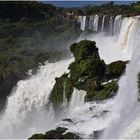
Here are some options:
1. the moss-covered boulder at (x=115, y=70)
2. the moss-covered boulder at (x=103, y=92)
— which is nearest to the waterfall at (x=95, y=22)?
the moss-covered boulder at (x=115, y=70)

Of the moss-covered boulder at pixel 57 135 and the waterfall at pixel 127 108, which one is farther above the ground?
the waterfall at pixel 127 108

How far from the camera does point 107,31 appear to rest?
6128cm

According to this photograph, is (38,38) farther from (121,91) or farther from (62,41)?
(121,91)

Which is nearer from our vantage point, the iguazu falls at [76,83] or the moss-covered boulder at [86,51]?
the iguazu falls at [76,83]

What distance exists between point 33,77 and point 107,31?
16.5 metres

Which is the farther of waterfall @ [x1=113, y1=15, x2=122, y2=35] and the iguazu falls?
waterfall @ [x1=113, y1=15, x2=122, y2=35]

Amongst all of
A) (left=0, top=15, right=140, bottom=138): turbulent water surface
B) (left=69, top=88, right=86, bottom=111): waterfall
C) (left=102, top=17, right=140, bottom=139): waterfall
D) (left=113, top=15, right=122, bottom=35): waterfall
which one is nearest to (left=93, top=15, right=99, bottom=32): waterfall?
(left=0, top=15, right=140, bottom=138): turbulent water surface

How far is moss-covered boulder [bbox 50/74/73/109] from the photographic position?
3928 cm

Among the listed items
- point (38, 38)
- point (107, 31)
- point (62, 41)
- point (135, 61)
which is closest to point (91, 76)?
point (135, 61)

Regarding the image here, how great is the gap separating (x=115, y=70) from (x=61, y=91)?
16.1 ft

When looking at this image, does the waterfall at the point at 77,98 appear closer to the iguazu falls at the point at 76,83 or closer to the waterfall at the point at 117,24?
the iguazu falls at the point at 76,83

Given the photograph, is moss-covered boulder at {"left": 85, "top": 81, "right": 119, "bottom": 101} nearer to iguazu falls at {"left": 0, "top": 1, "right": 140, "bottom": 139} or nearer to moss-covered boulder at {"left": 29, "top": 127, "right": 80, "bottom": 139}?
iguazu falls at {"left": 0, "top": 1, "right": 140, "bottom": 139}

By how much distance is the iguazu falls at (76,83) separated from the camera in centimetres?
3081

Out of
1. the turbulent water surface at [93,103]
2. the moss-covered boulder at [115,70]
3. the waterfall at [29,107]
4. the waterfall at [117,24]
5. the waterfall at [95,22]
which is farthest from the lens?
the waterfall at [95,22]
